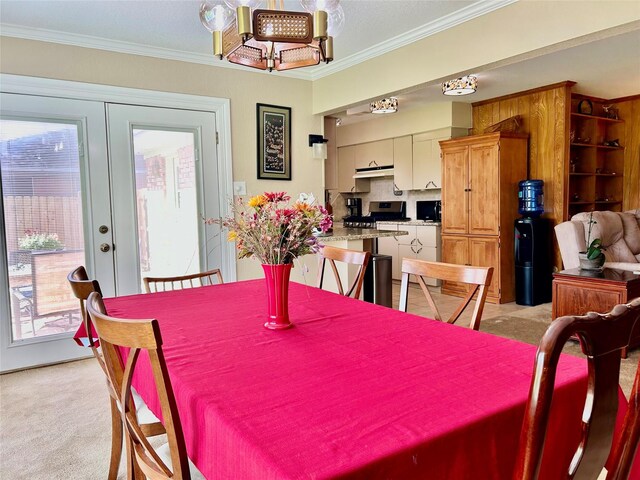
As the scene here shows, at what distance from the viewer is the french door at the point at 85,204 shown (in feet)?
10.6

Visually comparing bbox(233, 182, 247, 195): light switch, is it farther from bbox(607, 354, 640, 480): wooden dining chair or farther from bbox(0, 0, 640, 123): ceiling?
bbox(607, 354, 640, 480): wooden dining chair

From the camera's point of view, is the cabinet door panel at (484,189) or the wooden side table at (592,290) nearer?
the wooden side table at (592,290)

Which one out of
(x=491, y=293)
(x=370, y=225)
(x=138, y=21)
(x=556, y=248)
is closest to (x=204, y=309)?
(x=138, y=21)

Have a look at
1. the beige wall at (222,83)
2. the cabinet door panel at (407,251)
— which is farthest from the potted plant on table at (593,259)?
the cabinet door panel at (407,251)

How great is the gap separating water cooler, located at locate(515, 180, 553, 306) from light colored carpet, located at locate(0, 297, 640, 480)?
150 centimetres

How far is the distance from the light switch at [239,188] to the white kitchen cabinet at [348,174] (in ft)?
12.2

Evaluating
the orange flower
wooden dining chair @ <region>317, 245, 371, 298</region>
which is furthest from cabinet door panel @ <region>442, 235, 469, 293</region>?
the orange flower

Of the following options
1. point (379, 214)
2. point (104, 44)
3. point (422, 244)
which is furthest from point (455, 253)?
point (104, 44)

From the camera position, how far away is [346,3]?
2.82 m

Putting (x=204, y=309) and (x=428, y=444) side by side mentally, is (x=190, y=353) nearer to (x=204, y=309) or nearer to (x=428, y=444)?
(x=204, y=309)

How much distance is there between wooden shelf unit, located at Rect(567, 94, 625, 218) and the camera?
5.76 metres

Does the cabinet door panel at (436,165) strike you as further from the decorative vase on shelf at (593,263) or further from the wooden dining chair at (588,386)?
the wooden dining chair at (588,386)

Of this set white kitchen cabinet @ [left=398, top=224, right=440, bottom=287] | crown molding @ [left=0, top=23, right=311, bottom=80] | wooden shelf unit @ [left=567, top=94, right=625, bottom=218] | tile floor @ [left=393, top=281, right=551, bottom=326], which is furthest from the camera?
white kitchen cabinet @ [left=398, top=224, right=440, bottom=287]

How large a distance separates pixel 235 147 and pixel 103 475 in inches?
109
